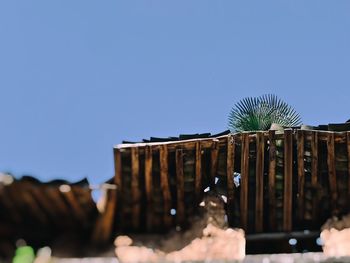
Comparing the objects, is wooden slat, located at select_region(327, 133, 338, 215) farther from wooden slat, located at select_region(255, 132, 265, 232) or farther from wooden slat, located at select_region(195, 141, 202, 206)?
wooden slat, located at select_region(195, 141, 202, 206)

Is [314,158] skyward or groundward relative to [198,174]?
skyward

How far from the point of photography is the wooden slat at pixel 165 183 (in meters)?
12.1

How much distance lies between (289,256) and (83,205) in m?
2.41

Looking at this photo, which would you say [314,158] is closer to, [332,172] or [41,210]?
[332,172]

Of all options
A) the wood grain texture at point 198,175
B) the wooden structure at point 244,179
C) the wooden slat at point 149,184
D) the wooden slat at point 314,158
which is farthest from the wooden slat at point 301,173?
the wooden slat at point 149,184

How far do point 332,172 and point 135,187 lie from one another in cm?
239

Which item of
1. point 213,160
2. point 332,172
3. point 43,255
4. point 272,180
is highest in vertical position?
point 213,160

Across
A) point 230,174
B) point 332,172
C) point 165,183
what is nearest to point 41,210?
point 165,183

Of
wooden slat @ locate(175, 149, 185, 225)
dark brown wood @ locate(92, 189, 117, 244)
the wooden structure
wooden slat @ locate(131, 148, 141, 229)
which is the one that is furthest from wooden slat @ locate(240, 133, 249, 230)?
dark brown wood @ locate(92, 189, 117, 244)

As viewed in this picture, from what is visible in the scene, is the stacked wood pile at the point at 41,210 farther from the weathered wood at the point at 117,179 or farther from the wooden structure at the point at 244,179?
the wooden structure at the point at 244,179

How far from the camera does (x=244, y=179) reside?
12.5 meters

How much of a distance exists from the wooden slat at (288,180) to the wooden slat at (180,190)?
1.25 m

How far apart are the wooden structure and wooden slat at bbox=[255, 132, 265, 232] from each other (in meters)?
0.01

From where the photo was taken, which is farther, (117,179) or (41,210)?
(117,179)
